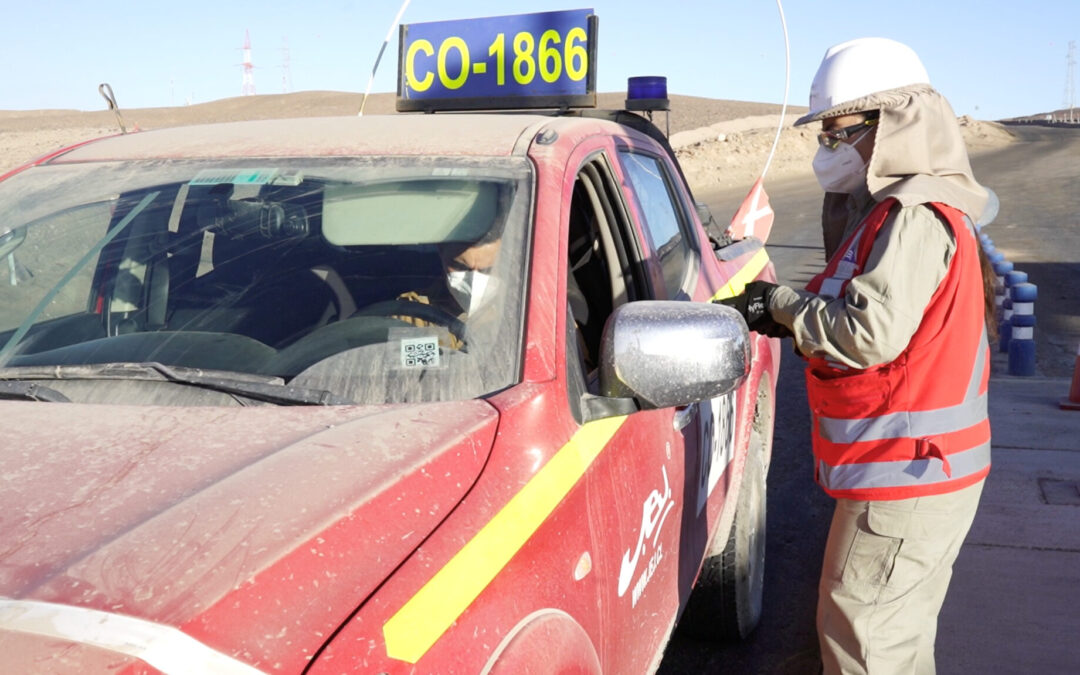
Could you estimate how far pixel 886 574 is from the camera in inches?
112

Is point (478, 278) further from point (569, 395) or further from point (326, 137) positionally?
point (326, 137)

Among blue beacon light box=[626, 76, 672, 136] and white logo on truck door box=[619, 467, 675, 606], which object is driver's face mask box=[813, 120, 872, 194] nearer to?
white logo on truck door box=[619, 467, 675, 606]

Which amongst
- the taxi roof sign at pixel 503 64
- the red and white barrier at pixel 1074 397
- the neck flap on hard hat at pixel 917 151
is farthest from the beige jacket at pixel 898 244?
the red and white barrier at pixel 1074 397

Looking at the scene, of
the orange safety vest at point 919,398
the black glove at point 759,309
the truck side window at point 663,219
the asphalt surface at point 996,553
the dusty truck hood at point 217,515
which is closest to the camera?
the dusty truck hood at point 217,515

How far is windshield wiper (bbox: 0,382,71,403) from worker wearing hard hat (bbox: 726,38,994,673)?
1.67m

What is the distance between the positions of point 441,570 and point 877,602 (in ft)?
5.40

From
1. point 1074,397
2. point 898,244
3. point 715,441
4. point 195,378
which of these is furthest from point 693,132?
point 195,378

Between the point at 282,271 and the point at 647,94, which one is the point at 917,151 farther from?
the point at 647,94

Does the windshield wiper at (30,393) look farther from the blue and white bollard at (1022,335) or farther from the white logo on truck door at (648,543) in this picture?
the blue and white bollard at (1022,335)

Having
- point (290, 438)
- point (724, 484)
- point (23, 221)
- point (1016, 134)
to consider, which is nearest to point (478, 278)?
point (290, 438)

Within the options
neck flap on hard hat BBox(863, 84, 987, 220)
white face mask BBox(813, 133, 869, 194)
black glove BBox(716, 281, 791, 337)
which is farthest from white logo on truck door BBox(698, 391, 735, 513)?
neck flap on hard hat BBox(863, 84, 987, 220)

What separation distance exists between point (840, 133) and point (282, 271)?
1495 millimetres

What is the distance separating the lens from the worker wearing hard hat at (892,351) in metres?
2.61

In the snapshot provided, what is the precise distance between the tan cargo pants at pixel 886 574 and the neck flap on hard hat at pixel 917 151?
76 cm
